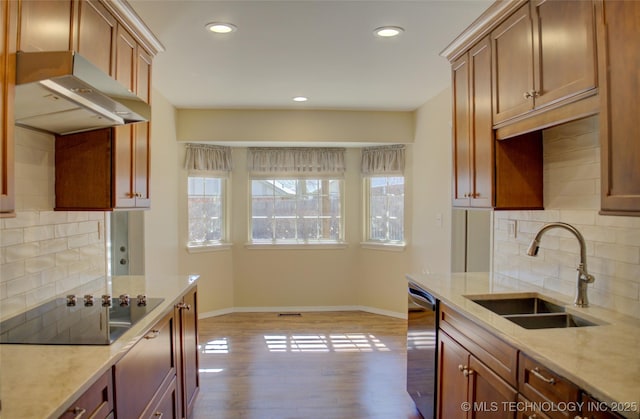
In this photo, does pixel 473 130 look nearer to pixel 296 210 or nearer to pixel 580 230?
pixel 580 230

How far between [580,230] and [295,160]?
3.53 m

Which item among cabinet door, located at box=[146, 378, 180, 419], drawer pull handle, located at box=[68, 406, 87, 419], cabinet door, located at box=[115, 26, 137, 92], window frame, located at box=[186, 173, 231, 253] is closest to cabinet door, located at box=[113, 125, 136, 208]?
cabinet door, located at box=[115, 26, 137, 92]

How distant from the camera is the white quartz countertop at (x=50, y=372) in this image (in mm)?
1025

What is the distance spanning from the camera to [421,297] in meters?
2.53

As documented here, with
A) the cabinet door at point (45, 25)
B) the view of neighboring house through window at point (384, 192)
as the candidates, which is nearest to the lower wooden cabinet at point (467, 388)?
the cabinet door at point (45, 25)

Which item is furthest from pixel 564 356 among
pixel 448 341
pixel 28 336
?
Result: pixel 28 336

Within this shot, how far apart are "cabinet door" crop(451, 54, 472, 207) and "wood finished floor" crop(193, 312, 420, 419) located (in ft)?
5.04

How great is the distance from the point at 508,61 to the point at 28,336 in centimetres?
250

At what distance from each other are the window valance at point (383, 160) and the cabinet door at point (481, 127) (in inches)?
91.9

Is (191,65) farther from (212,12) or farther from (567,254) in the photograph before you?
(567,254)

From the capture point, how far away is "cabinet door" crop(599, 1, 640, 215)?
1.29 metres

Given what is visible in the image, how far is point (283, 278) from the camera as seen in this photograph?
5.17m

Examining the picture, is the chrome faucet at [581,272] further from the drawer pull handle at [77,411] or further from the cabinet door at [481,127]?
the drawer pull handle at [77,411]

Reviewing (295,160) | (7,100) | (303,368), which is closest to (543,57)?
(7,100)
